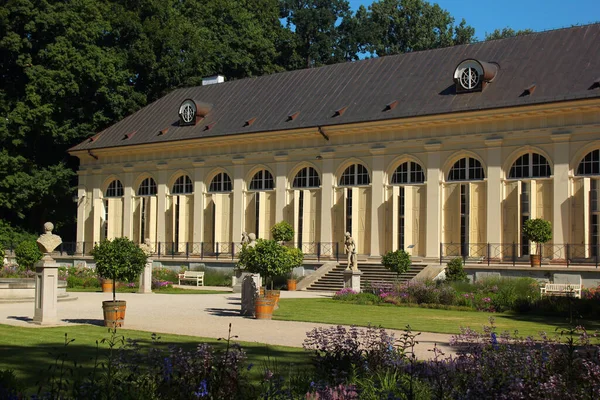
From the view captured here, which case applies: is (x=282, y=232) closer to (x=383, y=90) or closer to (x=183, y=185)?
(x=383, y=90)

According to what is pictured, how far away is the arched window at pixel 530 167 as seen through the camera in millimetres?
32719

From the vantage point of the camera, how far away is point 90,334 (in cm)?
1616

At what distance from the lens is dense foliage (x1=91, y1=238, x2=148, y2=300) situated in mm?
18531

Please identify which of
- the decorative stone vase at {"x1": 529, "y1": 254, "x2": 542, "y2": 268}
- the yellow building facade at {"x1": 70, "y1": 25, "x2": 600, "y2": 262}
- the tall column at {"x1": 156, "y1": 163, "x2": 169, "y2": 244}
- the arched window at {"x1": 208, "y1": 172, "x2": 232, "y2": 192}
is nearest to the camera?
the decorative stone vase at {"x1": 529, "y1": 254, "x2": 542, "y2": 268}

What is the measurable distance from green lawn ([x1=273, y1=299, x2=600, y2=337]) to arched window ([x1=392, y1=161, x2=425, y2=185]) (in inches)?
473

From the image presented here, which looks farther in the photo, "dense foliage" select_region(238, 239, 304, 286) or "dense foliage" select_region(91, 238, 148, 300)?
"dense foliage" select_region(238, 239, 304, 286)

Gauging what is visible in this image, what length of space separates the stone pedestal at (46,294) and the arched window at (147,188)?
27146 mm

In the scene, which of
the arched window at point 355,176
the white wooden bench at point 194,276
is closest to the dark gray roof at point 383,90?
the arched window at point 355,176

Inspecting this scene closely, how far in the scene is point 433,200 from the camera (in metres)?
35.2

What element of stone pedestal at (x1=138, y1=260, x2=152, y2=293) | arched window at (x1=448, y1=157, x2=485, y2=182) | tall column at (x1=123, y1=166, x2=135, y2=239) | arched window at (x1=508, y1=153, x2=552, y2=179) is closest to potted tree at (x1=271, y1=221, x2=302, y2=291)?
arched window at (x1=448, y1=157, x2=485, y2=182)

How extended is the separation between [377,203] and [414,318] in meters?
16.5

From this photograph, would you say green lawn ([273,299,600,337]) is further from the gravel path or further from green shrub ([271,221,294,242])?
green shrub ([271,221,294,242])

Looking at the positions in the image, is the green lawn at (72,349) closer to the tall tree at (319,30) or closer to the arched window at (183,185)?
the arched window at (183,185)

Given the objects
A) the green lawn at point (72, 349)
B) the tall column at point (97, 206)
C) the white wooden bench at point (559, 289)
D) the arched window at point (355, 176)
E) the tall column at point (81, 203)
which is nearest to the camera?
the green lawn at point (72, 349)
